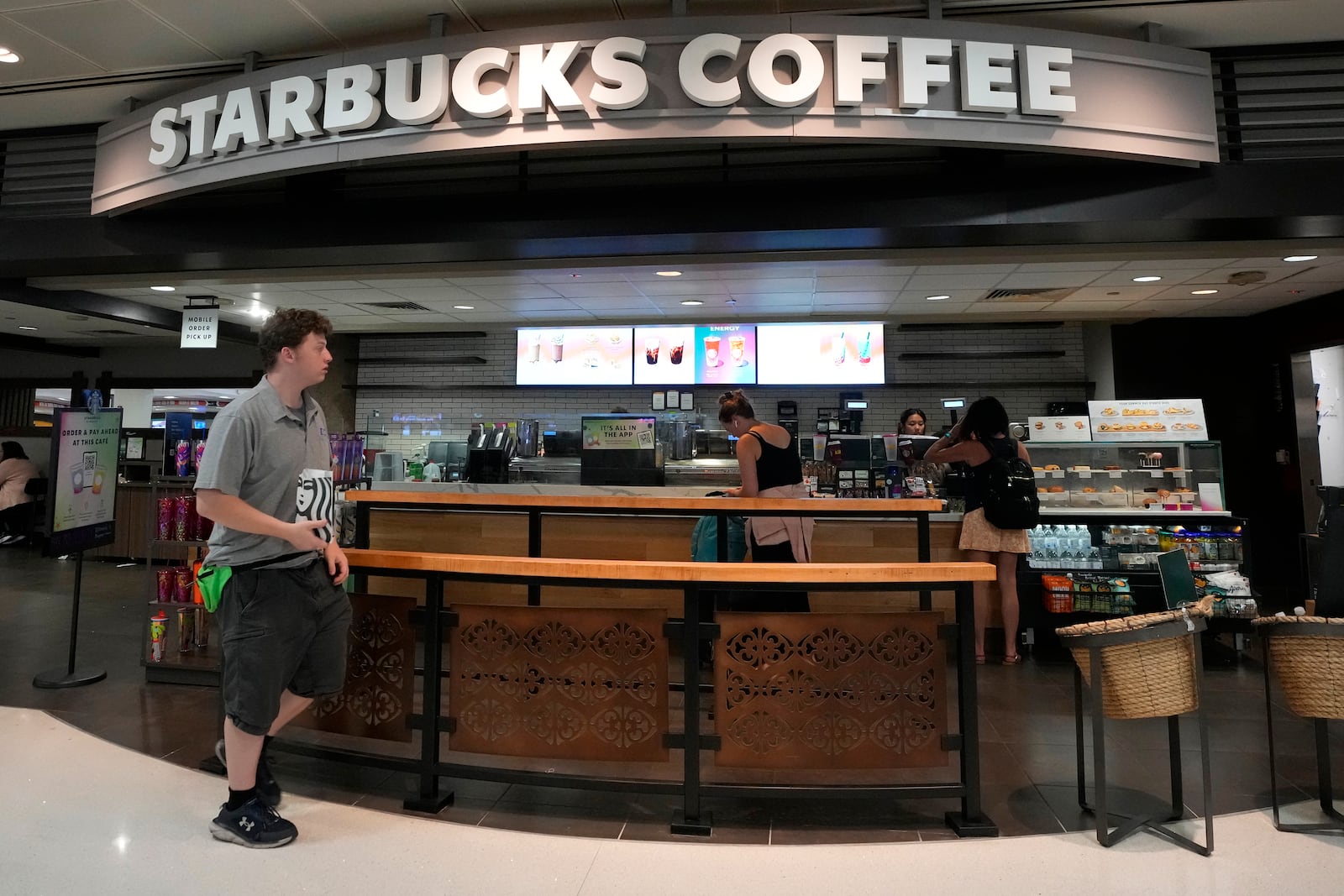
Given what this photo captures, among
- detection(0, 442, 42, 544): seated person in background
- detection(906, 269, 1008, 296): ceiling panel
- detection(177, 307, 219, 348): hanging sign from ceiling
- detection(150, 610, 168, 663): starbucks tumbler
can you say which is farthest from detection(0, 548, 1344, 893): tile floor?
detection(0, 442, 42, 544): seated person in background

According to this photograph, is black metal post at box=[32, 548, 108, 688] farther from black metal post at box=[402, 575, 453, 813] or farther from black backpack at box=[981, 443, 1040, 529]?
black backpack at box=[981, 443, 1040, 529]

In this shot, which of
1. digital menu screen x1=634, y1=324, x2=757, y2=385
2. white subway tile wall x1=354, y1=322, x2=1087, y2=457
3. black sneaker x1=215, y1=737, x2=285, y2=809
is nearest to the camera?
black sneaker x1=215, y1=737, x2=285, y2=809

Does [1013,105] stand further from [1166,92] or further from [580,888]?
[580,888]

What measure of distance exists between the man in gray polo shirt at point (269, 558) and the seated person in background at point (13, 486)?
31.3ft

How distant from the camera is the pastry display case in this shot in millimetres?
4902

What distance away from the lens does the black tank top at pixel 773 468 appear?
3742 mm

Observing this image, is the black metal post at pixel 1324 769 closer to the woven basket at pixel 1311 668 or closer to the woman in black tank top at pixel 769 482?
the woven basket at pixel 1311 668

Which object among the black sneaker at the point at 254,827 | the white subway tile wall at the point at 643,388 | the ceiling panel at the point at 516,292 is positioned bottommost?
the black sneaker at the point at 254,827

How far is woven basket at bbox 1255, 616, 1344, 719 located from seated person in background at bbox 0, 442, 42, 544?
12.3 m

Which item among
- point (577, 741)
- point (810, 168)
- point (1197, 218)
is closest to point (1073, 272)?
point (1197, 218)

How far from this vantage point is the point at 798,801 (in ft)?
7.97

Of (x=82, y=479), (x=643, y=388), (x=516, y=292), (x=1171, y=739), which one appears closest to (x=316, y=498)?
(x=82, y=479)

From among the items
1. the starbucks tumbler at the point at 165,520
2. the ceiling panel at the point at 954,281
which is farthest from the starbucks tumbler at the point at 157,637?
the ceiling panel at the point at 954,281

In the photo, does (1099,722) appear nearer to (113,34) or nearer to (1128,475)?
(1128,475)
